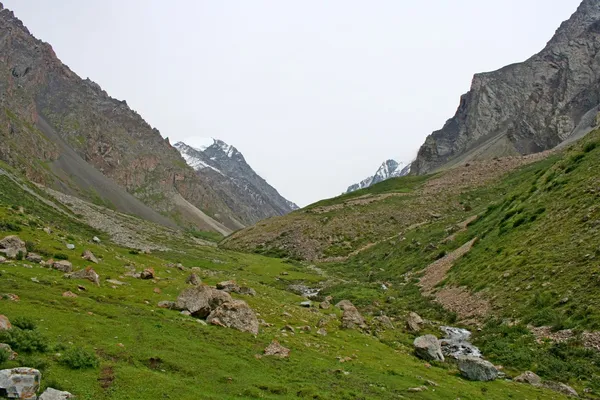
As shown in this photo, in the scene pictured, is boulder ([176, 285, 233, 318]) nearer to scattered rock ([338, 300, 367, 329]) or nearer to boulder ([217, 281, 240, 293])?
boulder ([217, 281, 240, 293])

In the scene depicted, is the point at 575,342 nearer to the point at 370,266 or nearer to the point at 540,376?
the point at 540,376

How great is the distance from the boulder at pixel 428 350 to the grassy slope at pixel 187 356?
796 millimetres

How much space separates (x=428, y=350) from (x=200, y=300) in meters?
12.9

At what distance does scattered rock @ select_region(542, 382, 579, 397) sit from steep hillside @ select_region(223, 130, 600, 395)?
69 centimetres

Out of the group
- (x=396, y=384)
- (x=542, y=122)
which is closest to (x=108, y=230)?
(x=396, y=384)

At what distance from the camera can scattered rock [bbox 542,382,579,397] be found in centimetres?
1912

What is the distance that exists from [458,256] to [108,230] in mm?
68640

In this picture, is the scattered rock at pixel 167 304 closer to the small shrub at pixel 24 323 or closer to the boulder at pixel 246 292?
the small shrub at pixel 24 323

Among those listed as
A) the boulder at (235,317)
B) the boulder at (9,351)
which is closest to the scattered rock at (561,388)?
the boulder at (235,317)

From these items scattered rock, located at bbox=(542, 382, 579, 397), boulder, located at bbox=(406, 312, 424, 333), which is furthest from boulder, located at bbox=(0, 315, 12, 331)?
boulder, located at bbox=(406, 312, 424, 333)

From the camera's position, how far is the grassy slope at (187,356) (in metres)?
14.0

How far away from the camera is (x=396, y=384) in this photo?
60.8 ft

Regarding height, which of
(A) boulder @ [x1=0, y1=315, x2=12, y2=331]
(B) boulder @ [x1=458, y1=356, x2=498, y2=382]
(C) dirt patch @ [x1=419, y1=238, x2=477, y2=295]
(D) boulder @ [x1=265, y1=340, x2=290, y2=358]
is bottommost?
(D) boulder @ [x1=265, y1=340, x2=290, y2=358]

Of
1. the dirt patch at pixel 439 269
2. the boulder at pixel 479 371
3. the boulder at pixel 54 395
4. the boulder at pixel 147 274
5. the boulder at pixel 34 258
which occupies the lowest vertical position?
the boulder at pixel 54 395
